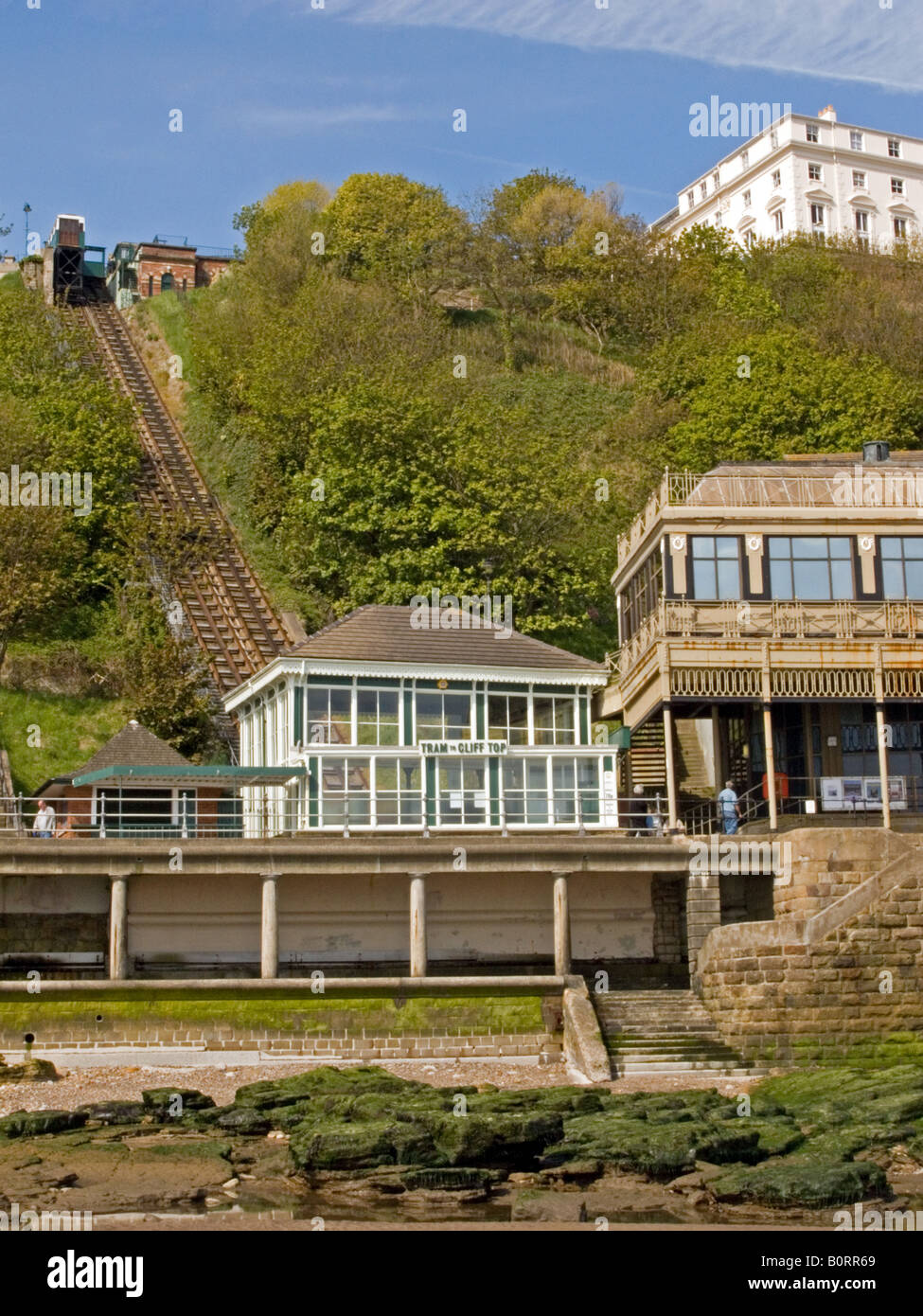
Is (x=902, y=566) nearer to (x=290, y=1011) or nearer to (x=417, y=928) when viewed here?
(x=417, y=928)

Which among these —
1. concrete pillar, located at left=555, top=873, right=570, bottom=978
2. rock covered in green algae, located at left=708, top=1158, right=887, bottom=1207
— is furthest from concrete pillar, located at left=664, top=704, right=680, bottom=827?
rock covered in green algae, located at left=708, top=1158, right=887, bottom=1207

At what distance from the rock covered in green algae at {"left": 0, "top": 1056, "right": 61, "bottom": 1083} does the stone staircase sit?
383 inches

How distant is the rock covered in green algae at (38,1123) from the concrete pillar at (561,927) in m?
10.7

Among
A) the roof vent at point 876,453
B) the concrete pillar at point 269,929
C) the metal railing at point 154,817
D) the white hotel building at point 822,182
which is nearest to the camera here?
the concrete pillar at point 269,929

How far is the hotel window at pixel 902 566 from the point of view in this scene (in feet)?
131

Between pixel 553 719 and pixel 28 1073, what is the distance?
14841mm

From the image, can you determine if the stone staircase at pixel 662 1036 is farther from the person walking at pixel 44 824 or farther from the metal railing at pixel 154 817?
the person walking at pixel 44 824

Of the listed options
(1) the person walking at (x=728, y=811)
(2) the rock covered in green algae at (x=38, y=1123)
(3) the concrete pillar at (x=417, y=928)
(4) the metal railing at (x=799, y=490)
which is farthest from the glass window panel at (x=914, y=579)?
(2) the rock covered in green algae at (x=38, y=1123)

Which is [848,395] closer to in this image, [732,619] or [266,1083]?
[732,619]

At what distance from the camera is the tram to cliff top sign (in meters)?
37.4

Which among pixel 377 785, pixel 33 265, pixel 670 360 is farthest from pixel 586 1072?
pixel 33 265

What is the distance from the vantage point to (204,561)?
58906 millimetres

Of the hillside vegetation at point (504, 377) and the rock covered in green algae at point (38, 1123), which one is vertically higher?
the hillside vegetation at point (504, 377)

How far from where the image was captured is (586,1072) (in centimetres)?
3027
